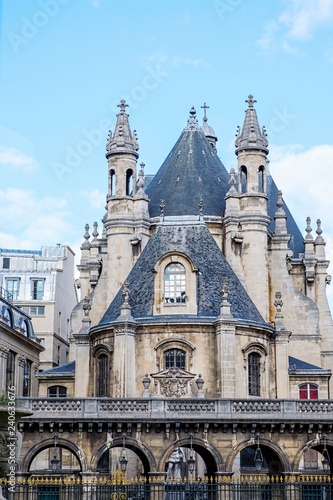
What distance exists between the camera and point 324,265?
2758 inches

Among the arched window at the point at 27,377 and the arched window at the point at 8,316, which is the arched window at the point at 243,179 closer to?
the arched window at the point at 8,316

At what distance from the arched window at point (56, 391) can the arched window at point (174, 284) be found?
10.3 m

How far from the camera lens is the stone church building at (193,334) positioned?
46.4 m

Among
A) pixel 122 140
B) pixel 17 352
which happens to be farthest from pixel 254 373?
pixel 122 140

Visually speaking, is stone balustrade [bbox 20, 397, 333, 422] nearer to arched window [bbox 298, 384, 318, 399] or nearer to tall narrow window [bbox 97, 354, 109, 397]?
tall narrow window [bbox 97, 354, 109, 397]

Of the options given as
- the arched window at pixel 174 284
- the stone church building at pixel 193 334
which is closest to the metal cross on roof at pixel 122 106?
the stone church building at pixel 193 334

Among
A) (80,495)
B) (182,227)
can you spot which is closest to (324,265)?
(182,227)

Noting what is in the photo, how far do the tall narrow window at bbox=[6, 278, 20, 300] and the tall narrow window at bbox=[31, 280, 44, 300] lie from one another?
147cm

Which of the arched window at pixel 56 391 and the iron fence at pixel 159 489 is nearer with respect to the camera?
the iron fence at pixel 159 489

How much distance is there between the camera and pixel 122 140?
64.6m

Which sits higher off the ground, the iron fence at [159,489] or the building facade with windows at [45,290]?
the building facade with windows at [45,290]

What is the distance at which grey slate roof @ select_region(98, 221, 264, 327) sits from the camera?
183 feet

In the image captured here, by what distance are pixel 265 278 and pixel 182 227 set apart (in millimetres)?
6544

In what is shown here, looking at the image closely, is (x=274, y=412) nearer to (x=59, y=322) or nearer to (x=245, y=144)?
(x=245, y=144)
